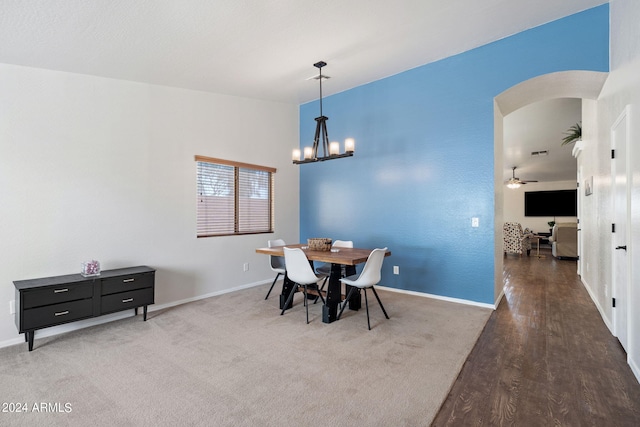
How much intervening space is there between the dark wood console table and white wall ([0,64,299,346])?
310 mm

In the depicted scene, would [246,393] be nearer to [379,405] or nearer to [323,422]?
[323,422]

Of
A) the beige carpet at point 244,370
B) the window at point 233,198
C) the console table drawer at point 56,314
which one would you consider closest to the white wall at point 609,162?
the beige carpet at point 244,370

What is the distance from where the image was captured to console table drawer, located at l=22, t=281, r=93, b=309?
2.65 m

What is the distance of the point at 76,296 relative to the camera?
9.52ft

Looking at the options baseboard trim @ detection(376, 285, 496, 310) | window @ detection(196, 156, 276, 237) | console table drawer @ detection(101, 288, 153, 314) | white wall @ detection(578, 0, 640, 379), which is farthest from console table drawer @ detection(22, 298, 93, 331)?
white wall @ detection(578, 0, 640, 379)

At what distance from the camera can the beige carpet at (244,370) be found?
71.2 inches

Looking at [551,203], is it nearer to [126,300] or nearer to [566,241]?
[566,241]

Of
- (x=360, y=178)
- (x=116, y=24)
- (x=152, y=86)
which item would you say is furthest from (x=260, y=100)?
(x=116, y=24)

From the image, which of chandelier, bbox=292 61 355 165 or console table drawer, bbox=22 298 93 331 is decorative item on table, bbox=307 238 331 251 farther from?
console table drawer, bbox=22 298 93 331

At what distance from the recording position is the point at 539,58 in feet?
11.0

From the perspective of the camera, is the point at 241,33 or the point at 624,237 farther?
the point at 241,33

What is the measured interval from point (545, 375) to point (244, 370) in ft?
7.13

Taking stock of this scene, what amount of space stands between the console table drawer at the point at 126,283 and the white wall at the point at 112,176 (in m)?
0.39

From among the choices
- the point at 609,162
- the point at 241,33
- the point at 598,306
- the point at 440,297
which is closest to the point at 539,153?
the point at 598,306
